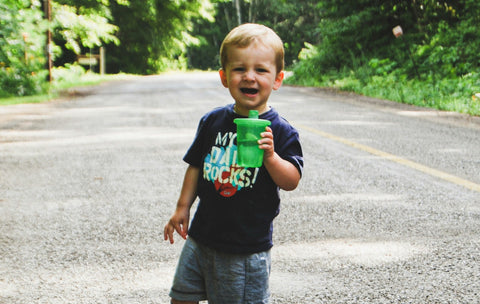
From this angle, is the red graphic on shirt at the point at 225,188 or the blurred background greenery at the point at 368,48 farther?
the blurred background greenery at the point at 368,48

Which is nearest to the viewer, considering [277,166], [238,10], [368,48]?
[277,166]

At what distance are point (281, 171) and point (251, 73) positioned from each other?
0.36 m

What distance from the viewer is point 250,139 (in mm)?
2008

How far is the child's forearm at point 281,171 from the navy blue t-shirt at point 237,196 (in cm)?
4

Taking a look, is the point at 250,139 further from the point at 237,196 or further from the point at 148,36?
the point at 148,36

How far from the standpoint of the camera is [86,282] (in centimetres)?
334

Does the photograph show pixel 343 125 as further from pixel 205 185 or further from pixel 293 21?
pixel 293 21

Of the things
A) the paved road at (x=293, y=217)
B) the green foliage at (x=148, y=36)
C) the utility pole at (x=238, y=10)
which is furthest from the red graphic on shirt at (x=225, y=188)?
the utility pole at (x=238, y=10)

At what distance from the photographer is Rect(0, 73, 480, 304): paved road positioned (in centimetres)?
327

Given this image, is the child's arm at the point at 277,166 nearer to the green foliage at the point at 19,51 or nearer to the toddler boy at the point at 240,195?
the toddler boy at the point at 240,195

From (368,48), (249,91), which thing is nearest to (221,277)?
(249,91)

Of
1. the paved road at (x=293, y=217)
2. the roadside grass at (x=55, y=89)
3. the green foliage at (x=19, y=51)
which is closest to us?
the paved road at (x=293, y=217)

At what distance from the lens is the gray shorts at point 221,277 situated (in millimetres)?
2225

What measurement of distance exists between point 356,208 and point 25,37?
1550cm
